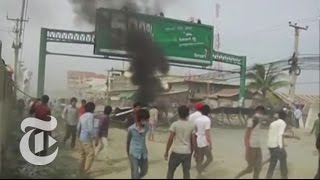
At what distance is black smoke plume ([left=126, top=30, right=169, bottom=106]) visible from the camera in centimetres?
791

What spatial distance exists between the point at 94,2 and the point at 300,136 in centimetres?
336

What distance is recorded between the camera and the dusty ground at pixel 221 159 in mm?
7574

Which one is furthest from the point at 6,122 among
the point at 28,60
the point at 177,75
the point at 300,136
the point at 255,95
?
the point at 300,136

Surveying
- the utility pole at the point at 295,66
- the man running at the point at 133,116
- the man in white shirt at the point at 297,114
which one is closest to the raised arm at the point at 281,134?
the man in white shirt at the point at 297,114

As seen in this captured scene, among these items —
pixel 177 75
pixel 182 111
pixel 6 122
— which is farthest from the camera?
pixel 6 122

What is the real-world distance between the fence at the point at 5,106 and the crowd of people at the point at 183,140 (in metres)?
1.55

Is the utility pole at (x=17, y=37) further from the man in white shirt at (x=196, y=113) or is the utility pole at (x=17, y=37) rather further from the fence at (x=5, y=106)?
the man in white shirt at (x=196, y=113)

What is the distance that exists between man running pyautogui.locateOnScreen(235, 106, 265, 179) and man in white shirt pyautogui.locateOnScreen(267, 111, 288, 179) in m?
0.14

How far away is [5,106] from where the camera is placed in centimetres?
916

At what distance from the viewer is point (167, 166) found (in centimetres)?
752

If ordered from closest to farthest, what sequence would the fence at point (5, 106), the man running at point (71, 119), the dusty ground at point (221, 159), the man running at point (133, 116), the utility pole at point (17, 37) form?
1. the dusty ground at point (221, 159)
2. the man running at point (133, 116)
3. the man running at point (71, 119)
4. the utility pole at point (17, 37)
5. the fence at point (5, 106)

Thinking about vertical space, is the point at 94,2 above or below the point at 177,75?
above

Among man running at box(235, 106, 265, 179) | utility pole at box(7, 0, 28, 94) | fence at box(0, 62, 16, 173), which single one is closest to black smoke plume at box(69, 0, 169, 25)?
utility pole at box(7, 0, 28, 94)

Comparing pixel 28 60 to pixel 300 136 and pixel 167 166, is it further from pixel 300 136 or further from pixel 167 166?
pixel 300 136
